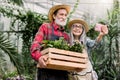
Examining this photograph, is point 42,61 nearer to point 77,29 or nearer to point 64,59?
point 64,59

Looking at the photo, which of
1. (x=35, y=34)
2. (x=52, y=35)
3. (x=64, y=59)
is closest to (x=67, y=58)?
(x=64, y=59)

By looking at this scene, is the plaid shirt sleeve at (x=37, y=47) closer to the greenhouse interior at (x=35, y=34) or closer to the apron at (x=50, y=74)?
the apron at (x=50, y=74)

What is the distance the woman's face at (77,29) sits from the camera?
161 inches

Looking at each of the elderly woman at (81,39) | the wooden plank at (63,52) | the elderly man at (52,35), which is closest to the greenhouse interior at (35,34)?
the elderly woman at (81,39)

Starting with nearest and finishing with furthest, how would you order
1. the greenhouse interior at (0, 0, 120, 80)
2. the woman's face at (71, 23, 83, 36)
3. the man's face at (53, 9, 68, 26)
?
the man's face at (53, 9, 68, 26) → the woman's face at (71, 23, 83, 36) → the greenhouse interior at (0, 0, 120, 80)

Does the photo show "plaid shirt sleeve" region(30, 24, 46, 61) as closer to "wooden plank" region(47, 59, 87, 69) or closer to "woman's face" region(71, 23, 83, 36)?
"wooden plank" region(47, 59, 87, 69)

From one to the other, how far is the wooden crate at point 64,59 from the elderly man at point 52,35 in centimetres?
13

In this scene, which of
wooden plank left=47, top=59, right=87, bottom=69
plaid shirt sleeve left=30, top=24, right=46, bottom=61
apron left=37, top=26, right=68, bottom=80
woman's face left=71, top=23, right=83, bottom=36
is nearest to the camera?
wooden plank left=47, top=59, right=87, bottom=69

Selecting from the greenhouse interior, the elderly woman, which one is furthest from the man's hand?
the greenhouse interior

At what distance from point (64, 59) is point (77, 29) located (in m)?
0.64

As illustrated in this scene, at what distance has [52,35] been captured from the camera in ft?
12.7

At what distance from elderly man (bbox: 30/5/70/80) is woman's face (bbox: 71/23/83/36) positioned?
0.41 feet

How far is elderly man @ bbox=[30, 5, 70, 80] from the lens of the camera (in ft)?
12.2

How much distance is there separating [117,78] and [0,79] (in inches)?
89.5
